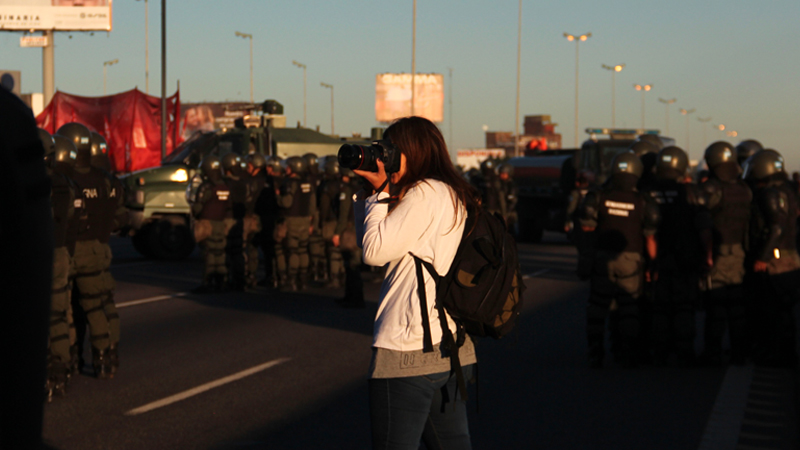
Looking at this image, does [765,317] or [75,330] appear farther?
[765,317]

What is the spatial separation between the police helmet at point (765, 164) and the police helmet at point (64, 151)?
5946mm

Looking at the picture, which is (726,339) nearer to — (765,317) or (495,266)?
(765,317)

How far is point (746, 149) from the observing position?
9734mm

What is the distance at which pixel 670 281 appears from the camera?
27.3 ft

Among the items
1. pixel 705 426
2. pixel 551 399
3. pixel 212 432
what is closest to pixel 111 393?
pixel 212 432

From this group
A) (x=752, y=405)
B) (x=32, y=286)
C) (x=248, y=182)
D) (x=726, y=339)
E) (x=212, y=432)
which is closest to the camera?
(x=32, y=286)

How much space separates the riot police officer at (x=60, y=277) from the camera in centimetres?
614

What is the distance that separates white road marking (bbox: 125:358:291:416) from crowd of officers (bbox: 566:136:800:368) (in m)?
2.87

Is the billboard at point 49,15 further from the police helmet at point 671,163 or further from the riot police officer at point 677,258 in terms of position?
the riot police officer at point 677,258

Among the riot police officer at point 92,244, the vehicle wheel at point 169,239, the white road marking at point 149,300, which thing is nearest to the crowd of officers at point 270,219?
the white road marking at point 149,300

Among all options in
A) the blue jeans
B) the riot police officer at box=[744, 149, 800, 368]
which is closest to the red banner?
the riot police officer at box=[744, 149, 800, 368]

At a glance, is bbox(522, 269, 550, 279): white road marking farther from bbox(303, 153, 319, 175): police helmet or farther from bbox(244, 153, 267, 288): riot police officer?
bbox(244, 153, 267, 288): riot police officer

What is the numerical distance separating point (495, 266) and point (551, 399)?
394 cm

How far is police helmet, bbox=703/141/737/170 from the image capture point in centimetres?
852
